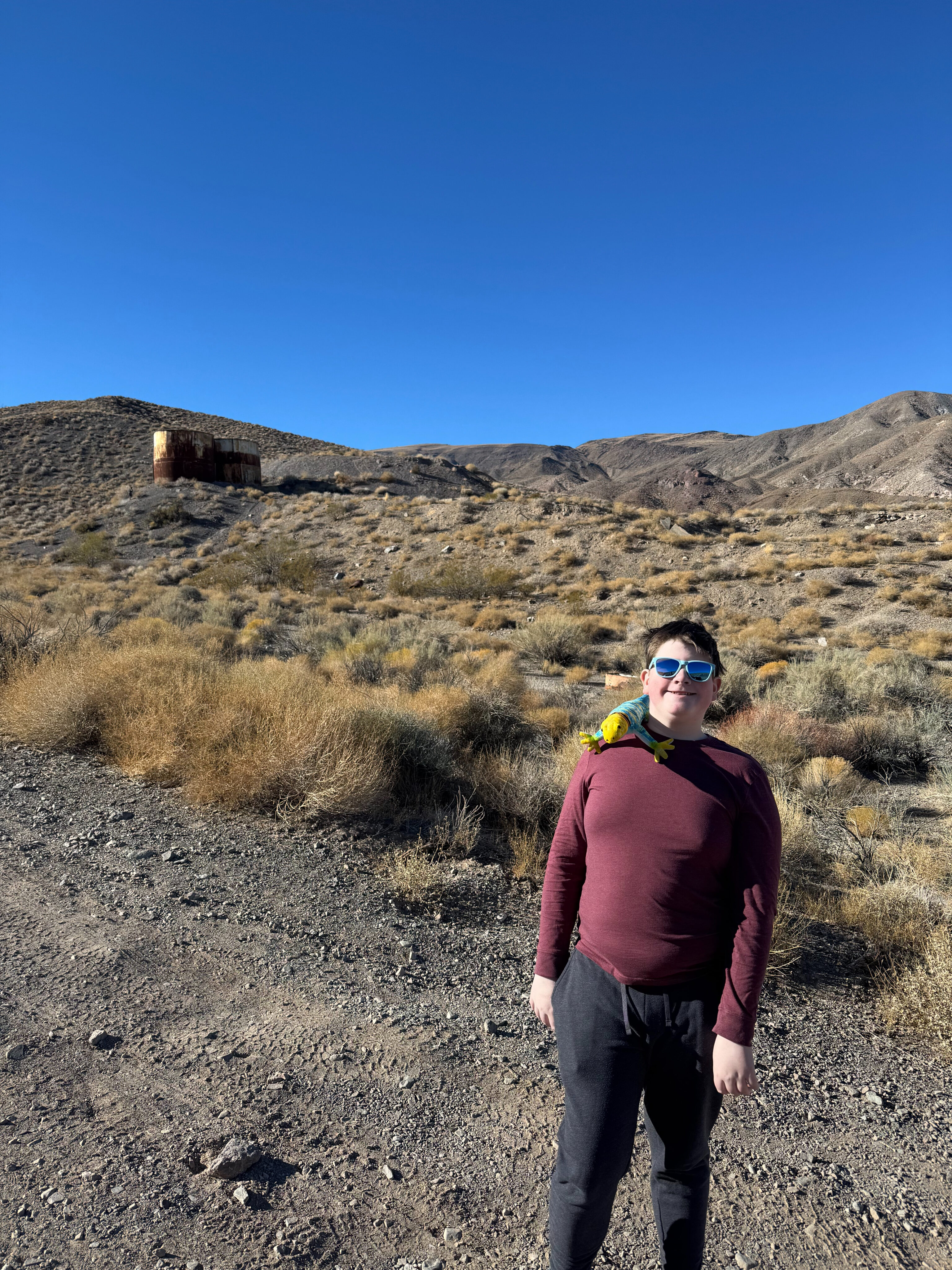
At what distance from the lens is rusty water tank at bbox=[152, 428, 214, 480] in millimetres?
37344

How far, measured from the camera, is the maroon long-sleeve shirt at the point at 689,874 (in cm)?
175

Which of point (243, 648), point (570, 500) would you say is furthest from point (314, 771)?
point (570, 500)

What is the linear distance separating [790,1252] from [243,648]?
36.9 ft

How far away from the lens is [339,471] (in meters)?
42.7

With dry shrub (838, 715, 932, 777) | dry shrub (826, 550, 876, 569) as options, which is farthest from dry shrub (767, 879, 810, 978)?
dry shrub (826, 550, 876, 569)

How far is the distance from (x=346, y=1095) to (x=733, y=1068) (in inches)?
72.2

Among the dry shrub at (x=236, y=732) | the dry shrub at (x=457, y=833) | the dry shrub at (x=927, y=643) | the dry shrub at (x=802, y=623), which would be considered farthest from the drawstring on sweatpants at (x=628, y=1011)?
the dry shrub at (x=802, y=623)

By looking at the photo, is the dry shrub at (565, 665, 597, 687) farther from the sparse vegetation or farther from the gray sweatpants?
the gray sweatpants

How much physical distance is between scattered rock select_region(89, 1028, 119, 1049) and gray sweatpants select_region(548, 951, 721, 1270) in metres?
2.11

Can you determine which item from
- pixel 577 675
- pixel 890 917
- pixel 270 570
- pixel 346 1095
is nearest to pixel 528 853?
pixel 890 917

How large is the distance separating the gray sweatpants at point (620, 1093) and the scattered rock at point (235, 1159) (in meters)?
Answer: 1.17

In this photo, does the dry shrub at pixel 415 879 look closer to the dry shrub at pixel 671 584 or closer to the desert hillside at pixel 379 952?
the desert hillside at pixel 379 952

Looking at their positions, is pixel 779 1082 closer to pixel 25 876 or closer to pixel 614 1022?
pixel 614 1022

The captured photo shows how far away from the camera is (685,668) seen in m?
1.90
